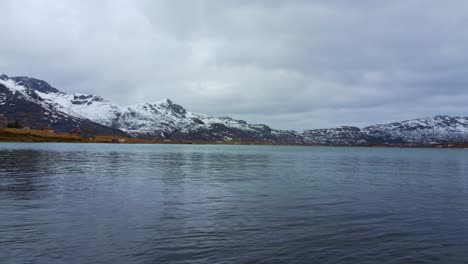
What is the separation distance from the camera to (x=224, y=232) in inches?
1028

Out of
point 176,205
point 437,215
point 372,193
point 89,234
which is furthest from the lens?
point 372,193

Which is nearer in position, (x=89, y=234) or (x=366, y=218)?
(x=89, y=234)

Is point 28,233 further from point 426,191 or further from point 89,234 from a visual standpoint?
point 426,191

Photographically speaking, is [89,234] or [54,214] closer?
[89,234]

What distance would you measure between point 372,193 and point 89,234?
3630cm

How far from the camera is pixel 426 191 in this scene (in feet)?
166

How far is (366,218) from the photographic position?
105 feet

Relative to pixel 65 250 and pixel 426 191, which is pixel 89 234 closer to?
pixel 65 250

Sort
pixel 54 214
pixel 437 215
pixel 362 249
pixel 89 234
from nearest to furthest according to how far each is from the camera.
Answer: pixel 362 249 < pixel 89 234 < pixel 54 214 < pixel 437 215

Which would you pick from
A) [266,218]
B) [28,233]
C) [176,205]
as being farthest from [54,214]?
[266,218]

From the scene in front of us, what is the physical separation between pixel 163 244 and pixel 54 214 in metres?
13.4

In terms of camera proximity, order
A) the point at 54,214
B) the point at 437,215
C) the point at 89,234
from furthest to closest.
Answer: the point at 437,215
the point at 54,214
the point at 89,234

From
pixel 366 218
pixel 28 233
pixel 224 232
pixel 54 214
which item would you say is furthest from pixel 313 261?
pixel 54 214

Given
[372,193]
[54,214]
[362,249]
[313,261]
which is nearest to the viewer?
[313,261]
